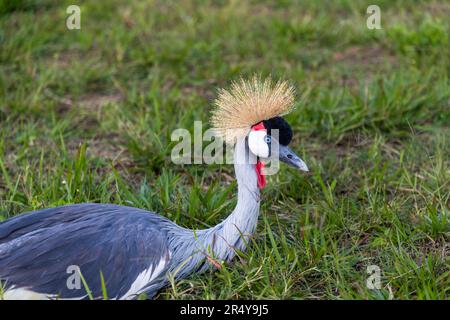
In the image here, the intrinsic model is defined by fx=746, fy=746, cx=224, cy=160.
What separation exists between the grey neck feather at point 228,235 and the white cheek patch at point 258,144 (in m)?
0.02

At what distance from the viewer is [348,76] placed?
14.0 feet

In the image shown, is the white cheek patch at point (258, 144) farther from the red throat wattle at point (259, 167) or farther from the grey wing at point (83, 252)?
the grey wing at point (83, 252)

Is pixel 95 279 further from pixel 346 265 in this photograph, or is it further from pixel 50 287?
pixel 346 265

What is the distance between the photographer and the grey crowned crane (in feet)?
7.50

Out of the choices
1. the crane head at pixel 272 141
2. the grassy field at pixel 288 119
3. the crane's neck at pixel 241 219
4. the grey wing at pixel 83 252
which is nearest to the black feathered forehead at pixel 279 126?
the crane head at pixel 272 141

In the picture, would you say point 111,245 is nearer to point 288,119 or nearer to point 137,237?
point 137,237

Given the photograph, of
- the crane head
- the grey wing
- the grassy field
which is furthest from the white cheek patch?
the grey wing

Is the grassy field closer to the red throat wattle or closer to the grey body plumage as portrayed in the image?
the grey body plumage

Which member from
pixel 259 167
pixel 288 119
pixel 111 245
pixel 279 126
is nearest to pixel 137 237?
pixel 111 245

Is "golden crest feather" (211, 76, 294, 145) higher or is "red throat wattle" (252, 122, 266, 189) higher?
"golden crest feather" (211, 76, 294, 145)

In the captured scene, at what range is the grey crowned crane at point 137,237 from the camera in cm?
229

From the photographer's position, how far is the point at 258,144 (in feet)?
8.39
